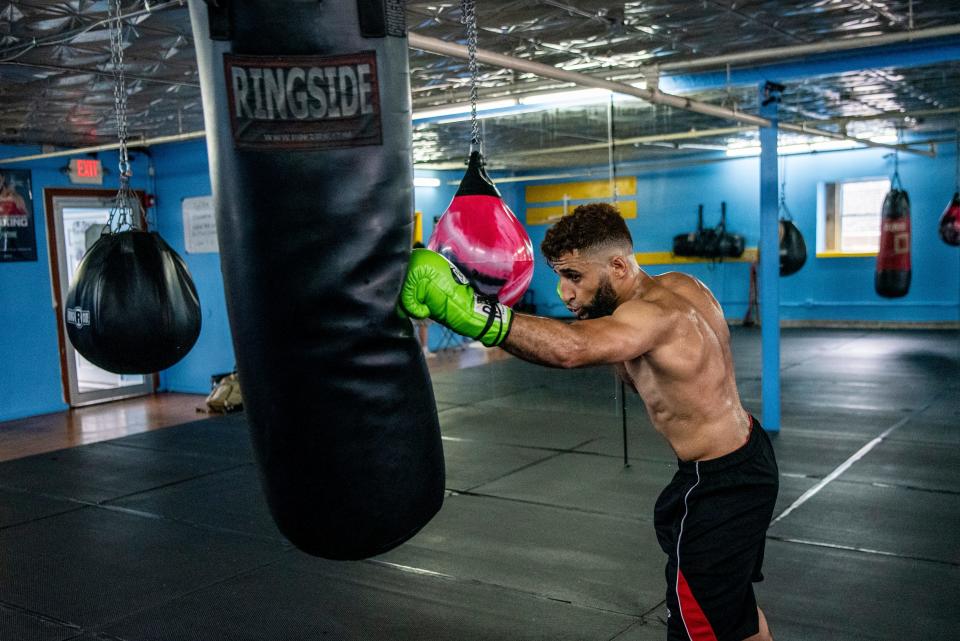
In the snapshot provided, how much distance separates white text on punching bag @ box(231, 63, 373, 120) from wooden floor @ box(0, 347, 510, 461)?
261 inches

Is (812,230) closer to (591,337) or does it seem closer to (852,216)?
(852,216)

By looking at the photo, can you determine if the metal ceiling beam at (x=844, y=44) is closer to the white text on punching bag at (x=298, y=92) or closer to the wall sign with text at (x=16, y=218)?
the white text on punching bag at (x=298, y=92)

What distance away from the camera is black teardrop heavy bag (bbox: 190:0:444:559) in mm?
1520

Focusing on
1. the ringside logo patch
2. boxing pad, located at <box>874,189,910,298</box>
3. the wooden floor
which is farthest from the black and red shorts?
boxing pad, located at <box>874,189,910,298</box>

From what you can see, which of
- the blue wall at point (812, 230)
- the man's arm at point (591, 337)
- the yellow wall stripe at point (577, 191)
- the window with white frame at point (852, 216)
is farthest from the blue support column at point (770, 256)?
the window with white frame at point (852, 216)

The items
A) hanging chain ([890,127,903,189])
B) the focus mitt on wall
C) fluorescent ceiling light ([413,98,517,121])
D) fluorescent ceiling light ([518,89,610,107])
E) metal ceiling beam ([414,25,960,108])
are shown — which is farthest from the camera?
the focus mitt on wall

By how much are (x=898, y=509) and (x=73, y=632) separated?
13.2 feet

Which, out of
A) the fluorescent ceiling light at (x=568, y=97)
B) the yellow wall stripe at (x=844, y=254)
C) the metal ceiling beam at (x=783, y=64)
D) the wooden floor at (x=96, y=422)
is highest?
the metal ceiling beam at (x=783, y=64)

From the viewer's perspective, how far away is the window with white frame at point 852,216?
1315 cm

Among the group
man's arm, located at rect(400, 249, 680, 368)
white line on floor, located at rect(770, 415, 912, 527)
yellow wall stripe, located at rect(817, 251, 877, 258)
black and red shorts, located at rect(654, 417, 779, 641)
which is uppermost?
man's arm, located at rect(400, 249, 680, 368)

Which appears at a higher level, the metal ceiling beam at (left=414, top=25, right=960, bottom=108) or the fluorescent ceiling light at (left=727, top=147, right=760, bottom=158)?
the metal ceiling beam at (left=414, top=25, right=960, bottom=108)

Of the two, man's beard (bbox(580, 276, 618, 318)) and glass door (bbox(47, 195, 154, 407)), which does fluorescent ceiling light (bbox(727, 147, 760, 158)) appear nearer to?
glass door (bbox(47, 195, 154, 407))

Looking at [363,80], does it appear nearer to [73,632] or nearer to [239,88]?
[239,88]

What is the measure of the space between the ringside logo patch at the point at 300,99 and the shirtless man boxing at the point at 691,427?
94 cm
